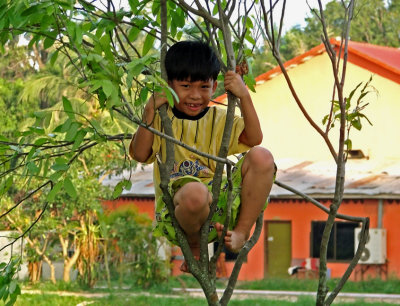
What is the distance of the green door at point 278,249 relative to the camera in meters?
22.6

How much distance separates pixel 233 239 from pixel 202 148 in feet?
1.21

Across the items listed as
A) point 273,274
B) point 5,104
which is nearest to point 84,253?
point 273,274

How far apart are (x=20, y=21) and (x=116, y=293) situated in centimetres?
1528

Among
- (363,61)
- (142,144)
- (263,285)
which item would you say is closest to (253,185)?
(142,144)

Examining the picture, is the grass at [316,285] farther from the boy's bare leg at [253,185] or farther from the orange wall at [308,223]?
the boy's bare leg at [253,185]

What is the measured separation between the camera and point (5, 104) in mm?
30391

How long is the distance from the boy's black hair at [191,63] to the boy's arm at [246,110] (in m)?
0.22

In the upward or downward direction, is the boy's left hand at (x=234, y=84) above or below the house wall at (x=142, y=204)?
above

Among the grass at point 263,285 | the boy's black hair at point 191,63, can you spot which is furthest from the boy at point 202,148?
the grass at point 263,285

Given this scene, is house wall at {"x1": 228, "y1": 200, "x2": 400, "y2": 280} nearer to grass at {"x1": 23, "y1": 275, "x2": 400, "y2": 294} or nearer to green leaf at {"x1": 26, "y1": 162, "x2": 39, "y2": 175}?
grass at {"x1": 23, "y1": 275, "x2": 400, "y2": 294}

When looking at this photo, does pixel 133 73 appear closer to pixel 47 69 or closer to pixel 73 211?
pixel 73 211

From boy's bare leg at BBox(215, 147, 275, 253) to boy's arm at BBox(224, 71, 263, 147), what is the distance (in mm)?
65

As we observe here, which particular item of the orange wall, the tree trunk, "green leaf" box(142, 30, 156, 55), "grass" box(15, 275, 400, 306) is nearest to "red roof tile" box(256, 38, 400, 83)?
the orange wall

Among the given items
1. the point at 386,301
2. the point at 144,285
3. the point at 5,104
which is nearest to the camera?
the point at 386,301
